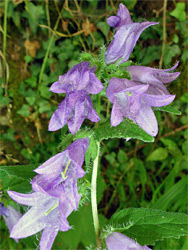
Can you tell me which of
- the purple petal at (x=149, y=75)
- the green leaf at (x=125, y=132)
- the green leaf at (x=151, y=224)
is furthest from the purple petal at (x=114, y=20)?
the green leaf at (x=151, y=224)

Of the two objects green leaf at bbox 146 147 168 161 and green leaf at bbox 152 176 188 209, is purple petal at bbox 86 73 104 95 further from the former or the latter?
green leaf at bbox 146 147 168 161

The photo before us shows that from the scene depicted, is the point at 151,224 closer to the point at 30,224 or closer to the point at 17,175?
the point at 30,224

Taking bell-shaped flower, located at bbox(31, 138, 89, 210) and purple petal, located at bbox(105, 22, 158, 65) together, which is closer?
bell-shaped flower, located at bbox(31, 138, 89, 210)

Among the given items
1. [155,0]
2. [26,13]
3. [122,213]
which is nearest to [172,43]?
[155,0]

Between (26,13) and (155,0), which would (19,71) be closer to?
(26,13)

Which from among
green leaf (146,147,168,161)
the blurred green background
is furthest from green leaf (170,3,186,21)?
green leaf (146,147,168,161)

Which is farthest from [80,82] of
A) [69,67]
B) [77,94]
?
[69,67]

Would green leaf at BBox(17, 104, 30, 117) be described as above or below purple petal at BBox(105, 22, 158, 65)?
below
